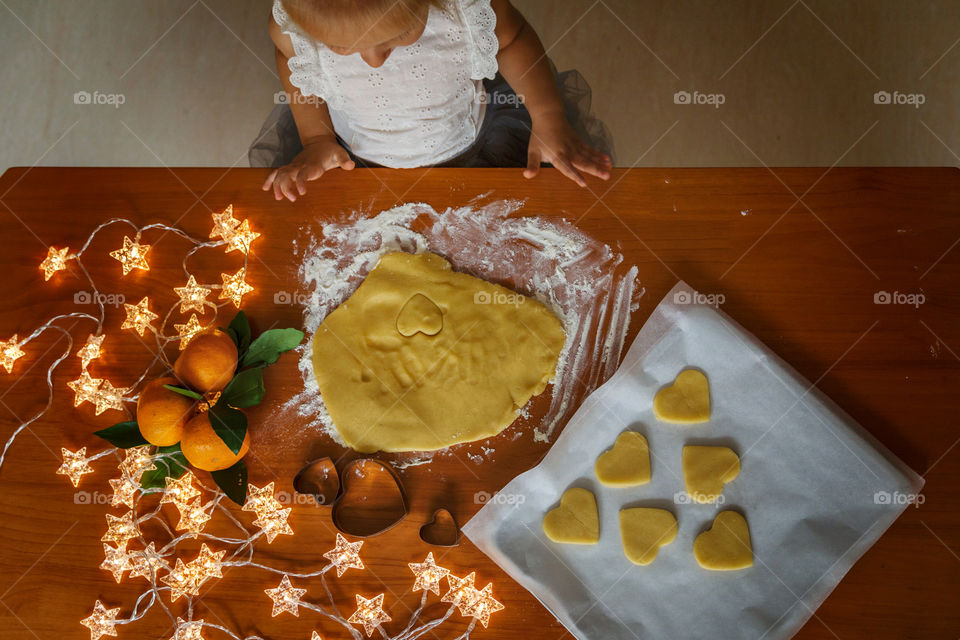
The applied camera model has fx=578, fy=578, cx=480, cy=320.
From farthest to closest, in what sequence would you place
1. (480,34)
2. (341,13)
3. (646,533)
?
1. (480,34)
2. (646,533)
3. (341,13)

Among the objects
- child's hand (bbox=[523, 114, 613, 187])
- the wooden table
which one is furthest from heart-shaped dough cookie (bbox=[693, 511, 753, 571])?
child's hand (bbox=[523, 114, 613, 187])

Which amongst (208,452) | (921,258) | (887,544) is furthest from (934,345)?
(208,452)

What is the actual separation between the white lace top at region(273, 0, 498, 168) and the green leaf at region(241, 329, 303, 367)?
0.40 meters

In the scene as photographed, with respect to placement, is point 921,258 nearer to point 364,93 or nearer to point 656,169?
point 656,169

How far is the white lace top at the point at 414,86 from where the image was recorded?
946 mm

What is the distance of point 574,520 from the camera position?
0.85 m

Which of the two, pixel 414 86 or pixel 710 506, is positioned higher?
pixel 414 86

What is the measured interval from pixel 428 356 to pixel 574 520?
0.33 meters

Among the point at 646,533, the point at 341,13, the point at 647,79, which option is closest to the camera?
the point at 341,13

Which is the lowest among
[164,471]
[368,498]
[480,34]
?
[164,471]

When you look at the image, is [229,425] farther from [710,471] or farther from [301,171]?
[710,471]

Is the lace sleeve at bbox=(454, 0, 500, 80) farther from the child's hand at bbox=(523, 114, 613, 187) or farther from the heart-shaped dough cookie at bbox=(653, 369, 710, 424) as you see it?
the heart-shaped dough cookie at bbox=(653, 369, 710, 424)

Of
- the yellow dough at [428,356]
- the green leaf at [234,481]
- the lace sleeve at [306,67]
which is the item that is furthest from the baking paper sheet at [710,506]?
the lace sleeve at [306,67]

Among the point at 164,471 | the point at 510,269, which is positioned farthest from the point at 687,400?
the point at 164,471
